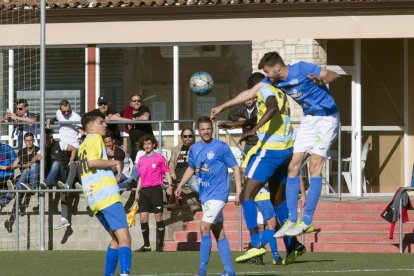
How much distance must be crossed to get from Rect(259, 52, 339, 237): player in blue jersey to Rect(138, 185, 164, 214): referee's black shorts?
7.69 m

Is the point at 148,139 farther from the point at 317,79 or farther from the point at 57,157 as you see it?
the point at 317,79

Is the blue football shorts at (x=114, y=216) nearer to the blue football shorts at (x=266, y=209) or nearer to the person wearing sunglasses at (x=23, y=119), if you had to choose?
the blue football shorts at (x=266, y=209)

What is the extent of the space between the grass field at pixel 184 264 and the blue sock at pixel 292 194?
0.87m

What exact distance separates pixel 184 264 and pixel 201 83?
811 centimetres

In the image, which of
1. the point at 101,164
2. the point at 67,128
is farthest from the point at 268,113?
the point at 67,128

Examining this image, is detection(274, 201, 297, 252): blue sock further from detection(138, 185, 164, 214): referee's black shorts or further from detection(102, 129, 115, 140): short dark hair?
detection(102, 129, 115, 140): short dark hair

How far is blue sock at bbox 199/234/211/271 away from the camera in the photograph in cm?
1552

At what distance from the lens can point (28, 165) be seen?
82.8 ft

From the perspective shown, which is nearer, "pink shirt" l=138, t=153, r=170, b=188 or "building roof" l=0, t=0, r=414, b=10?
"pink shirt" l=138, t=153, r=170, b=188

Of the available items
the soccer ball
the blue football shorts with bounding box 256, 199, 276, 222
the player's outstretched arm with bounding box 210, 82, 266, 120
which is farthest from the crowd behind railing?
the player's outstretched arm with bounding box 210, 82, 266, 120

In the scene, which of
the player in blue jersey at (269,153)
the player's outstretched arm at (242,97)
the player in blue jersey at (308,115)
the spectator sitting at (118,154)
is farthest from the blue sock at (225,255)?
the spectator sitting at (118,154)

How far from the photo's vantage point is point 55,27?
29062 mm

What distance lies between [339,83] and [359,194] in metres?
2.37

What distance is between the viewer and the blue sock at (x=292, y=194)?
631 inches
